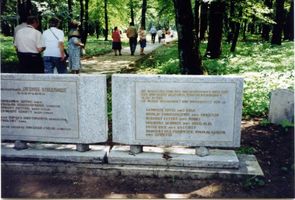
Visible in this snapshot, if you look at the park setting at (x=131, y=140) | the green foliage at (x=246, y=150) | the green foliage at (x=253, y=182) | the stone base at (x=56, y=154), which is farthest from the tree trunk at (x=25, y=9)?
the green foliage at (x=253, y=182)

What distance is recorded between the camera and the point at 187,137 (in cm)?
603

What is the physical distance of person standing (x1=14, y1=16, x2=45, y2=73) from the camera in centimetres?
828

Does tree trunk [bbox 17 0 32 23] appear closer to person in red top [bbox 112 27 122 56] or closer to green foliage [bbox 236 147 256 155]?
person in red top [bbox 112 27 122 56]

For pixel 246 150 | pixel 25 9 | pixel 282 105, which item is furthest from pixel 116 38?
pixel 246 150

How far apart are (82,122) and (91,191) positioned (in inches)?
42.1

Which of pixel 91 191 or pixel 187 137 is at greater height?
pixel 187 137

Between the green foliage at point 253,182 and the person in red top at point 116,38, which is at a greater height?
the person in red top at point 116,38

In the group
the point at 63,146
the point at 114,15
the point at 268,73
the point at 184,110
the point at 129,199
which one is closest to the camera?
the point at 129,199

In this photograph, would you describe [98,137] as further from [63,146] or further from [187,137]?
[187,137]

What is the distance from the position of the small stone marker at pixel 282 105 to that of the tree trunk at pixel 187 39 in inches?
147

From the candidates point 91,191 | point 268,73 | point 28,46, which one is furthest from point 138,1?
point 91,191

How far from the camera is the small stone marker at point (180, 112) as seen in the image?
229 inches

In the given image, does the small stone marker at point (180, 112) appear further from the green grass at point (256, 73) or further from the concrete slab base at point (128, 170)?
the green grass at point (256, 73)

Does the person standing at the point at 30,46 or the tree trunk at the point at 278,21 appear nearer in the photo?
the person standing at the point at 30,46
